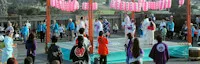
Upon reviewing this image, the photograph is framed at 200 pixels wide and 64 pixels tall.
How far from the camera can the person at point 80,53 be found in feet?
36.2

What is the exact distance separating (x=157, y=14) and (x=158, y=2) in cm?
1166

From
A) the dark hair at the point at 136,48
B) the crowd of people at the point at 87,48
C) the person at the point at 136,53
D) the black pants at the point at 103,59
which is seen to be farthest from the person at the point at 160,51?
the black pants at the point at 103,59

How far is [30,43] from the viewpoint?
46.0ft

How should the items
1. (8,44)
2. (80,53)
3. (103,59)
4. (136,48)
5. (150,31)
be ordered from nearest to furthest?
(80,53) → (136,48) → (8,44) → (103,59) → (150,31)

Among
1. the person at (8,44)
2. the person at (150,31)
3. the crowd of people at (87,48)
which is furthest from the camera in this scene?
the person at (150,31)

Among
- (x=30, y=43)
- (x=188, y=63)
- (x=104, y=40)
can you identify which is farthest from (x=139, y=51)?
(x=188, y=63)

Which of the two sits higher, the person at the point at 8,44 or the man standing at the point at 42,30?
the person at the point at 8,44

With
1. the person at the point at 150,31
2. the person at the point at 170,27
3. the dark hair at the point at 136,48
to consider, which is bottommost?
the person at the point at 170,27

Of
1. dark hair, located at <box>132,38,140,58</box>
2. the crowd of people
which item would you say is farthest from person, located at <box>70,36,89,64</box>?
dark hair, located at <box>132,38,140,58</box>

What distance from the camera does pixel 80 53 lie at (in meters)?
11.1

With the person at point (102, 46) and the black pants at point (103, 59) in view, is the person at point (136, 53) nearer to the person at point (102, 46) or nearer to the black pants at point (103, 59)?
the person at point (102, 46)

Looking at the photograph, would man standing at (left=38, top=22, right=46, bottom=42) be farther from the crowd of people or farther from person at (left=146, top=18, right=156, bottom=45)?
person at (left=146, top=18, right=156, bottom=45)

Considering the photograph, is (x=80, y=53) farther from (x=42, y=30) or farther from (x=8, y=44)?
(x=42, y=30)

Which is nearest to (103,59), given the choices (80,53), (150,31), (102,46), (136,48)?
(102,46)
